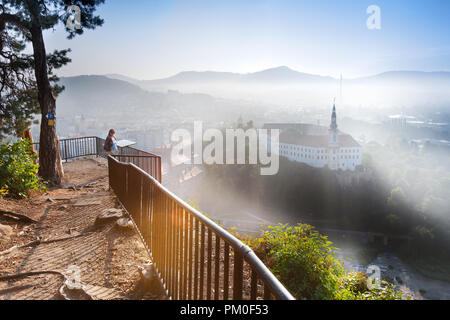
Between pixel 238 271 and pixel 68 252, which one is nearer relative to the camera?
pixel 238 271

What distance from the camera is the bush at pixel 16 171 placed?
6.66 m

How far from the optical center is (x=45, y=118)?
1008 cm

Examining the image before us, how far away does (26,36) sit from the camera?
10516mm

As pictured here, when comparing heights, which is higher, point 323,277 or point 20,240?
A: point 20,240

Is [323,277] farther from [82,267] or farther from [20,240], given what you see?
[20,240]
